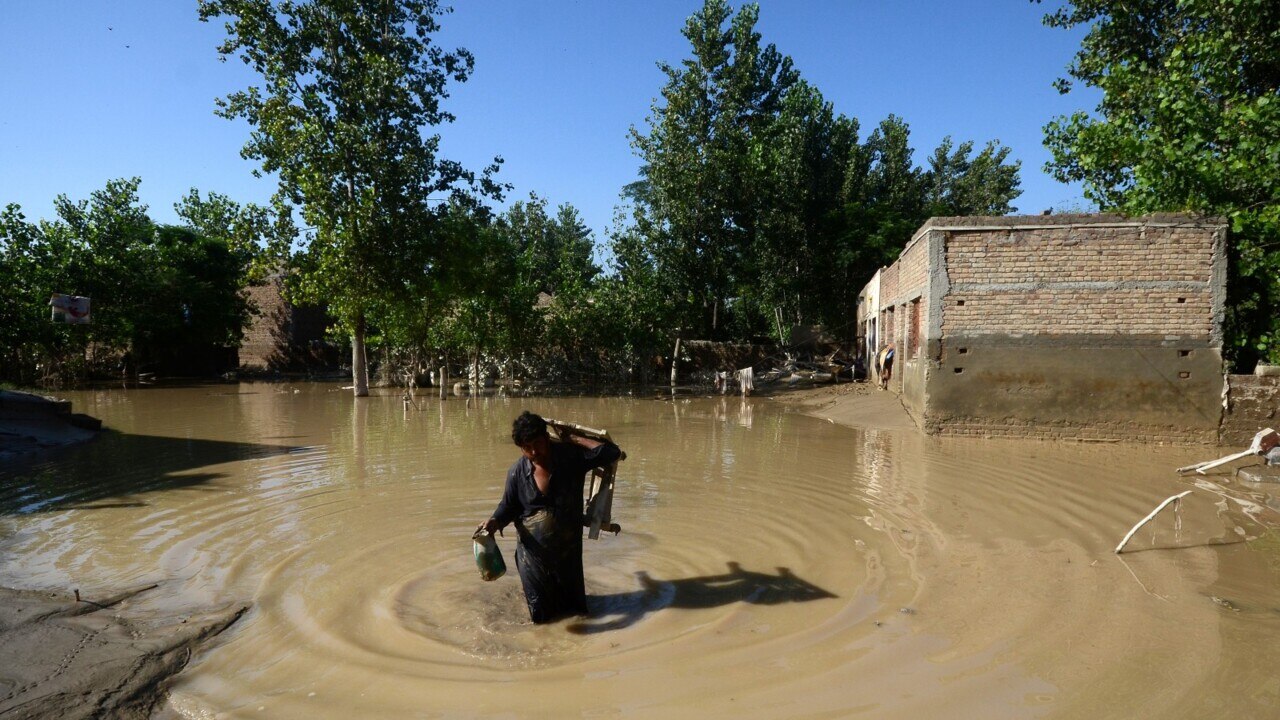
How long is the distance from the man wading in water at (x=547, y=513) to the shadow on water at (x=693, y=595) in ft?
0.97

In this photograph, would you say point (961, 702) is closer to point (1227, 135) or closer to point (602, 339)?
point (1227, 135)

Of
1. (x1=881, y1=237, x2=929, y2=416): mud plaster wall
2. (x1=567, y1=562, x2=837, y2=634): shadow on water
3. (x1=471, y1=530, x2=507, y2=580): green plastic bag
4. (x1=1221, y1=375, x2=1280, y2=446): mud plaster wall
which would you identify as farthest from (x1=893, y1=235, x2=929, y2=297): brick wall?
(x1=471, y1=530, x2=507, y2=580): green plastic bag

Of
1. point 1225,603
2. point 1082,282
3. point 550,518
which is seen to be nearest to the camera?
point 550,518

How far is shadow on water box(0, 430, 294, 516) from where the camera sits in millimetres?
7613

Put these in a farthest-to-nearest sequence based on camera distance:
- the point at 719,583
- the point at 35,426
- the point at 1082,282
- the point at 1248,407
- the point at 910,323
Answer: the point at 910,323 → the point at 35,426 → the point at 1082,282 → the point at 1248,407 → the point at 719,583

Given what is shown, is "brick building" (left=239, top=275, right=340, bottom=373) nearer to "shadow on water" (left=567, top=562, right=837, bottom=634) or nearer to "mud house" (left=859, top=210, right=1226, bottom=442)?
"mud house" (left=859, top=210, right=1226, bottom=442)

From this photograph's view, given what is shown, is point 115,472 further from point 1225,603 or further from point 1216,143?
point 1216,143

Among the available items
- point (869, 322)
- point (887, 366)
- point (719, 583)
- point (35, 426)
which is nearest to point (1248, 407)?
point (887, 366)

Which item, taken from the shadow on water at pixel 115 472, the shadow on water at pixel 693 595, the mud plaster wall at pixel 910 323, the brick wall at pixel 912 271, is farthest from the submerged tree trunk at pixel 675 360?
the shadow on water at pixel 693 595

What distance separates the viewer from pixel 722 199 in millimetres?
26391

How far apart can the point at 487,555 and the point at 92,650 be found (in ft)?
7.01

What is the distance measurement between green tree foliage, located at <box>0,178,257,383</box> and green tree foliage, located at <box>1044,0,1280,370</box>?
66.1 ft

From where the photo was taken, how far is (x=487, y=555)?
4.40 m

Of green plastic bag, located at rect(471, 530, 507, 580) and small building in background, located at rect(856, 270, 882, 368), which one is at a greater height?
small building in background, located at rect(856, 270, 882, 368)
